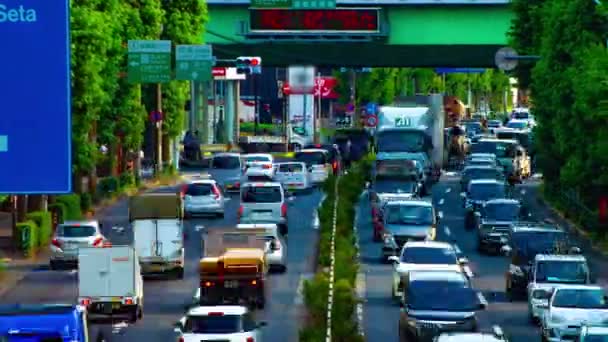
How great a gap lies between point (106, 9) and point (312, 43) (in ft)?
70.3

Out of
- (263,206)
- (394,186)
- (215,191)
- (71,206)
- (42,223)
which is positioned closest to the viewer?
(42,223)

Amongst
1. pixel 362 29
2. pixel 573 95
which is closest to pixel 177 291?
pixel 573 95

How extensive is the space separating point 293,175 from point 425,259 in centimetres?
3300

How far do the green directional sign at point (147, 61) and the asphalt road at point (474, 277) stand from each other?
33.8 ft

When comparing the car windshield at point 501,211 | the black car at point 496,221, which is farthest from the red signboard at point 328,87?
the car windshield at point 501,211

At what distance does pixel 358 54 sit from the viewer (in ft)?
299

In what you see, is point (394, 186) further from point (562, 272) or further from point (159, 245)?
point (562, 272)

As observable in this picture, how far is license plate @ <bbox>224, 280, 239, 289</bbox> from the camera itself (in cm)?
4328

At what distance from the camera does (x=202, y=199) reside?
6819cm

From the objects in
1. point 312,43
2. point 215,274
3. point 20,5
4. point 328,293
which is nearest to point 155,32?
point 312,43

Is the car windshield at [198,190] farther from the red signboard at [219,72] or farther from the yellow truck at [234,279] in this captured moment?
the red signboard at [219,72]

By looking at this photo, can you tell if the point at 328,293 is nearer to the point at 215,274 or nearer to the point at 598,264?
the point at 215,274

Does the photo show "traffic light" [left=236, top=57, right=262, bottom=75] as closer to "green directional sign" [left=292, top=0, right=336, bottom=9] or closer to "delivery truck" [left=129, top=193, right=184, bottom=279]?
"green directional sign" [left=292, top=0, right=336, bottom=9]

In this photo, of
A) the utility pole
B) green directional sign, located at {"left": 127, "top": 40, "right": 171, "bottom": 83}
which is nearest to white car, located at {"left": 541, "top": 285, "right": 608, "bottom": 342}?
green directional sign, located at {"left": 127, "top": 40, "right": 171, "bottom": 83}
